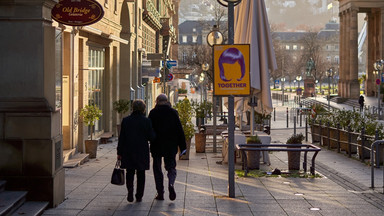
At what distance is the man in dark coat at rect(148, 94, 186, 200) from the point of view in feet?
32.9

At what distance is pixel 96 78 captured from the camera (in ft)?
74.2

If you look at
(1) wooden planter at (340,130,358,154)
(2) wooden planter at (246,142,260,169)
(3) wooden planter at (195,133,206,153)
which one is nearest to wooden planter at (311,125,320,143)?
(1) wooden planter at (340,130,358,154)

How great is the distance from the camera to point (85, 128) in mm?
18469

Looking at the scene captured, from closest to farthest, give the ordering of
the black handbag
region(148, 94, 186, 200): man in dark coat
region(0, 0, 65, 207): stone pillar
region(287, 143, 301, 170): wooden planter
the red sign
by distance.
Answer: region(0, 0, 65, 207): stone pillar < the black handbag < region(148, 94, 186, 200): man in dark coat < the red sign < region(287, 143, 301, 170): wooden planter

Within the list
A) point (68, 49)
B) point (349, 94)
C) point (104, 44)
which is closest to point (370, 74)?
point (349, 94)

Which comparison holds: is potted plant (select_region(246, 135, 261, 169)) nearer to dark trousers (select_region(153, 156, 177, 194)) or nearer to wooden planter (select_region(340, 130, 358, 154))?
dark trousers (select_region(153, 156, 177, 194))

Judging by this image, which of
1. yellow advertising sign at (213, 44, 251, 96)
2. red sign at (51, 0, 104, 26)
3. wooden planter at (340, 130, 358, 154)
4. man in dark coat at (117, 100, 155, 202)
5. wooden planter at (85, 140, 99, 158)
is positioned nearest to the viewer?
man in dark coat at (117, 100, 155, 202)

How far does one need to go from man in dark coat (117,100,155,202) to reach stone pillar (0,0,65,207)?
1160 mm

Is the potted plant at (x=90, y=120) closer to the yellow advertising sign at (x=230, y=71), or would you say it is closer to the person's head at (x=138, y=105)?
the person's head at (x=138, y=105)

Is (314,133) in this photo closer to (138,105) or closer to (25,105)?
(138,105)

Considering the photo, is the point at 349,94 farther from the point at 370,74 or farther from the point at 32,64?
the point at 32,64

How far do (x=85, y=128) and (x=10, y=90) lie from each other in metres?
9.37

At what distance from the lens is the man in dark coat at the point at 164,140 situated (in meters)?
10.0

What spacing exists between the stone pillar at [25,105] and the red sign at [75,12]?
3.87 m
